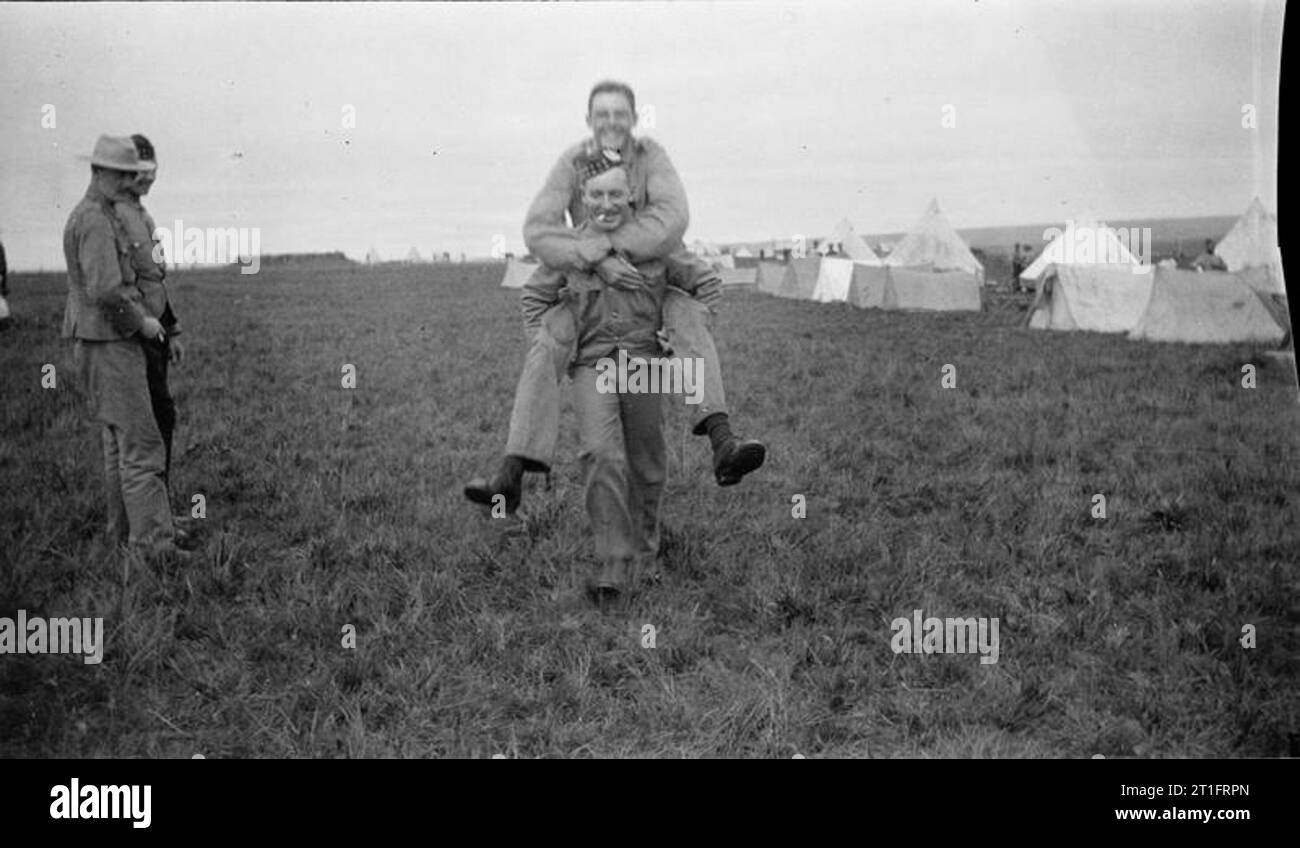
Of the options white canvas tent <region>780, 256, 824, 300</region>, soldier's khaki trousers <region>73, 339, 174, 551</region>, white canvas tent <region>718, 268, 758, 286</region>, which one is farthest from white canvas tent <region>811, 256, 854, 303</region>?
soldier's khaki trousers <region>73, 339, 174, 551</region>

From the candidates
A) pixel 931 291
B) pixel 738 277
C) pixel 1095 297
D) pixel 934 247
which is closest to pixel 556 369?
pixel 1095 297

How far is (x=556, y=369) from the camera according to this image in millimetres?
4395

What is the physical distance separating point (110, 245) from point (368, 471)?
2.06 meters

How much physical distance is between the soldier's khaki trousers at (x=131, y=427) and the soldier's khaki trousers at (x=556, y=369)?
73.7 inches

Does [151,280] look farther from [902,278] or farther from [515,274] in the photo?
[515,274]

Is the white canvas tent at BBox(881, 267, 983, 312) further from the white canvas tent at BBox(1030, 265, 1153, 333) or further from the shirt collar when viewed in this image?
the shirt collar

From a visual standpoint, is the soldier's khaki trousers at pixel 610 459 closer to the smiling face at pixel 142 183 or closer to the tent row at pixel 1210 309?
the smiling face at pixel 142 183

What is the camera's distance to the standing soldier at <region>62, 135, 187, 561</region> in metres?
4.66

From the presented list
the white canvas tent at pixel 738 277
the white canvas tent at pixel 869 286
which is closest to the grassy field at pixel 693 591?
the white canvas tent at pixel 869 286

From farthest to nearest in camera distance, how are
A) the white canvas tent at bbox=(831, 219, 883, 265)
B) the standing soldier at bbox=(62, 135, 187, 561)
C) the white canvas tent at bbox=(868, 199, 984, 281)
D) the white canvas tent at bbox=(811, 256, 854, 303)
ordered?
the white canvas tent at bbox=(831, 219, 883, 265), the white canvas tent at bbox=(868, 199, 984, 281), the white canvas tent at bbox=(811, 256, 854, 303), the standing soldier at bbox=(62, 135, 187, 561)

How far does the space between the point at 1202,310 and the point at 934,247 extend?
20.6 metres


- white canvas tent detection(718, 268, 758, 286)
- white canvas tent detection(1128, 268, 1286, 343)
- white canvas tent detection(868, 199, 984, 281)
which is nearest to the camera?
white canvas tent detection(1128, 268, 1286, 343)

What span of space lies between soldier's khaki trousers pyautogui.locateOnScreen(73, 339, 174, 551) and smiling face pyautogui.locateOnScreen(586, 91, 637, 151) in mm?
2469

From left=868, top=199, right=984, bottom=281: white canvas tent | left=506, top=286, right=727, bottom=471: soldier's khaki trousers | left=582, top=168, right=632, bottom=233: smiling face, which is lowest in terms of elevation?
left=506, top=286, right=727, bottom=471: soldier's khaki trousers
